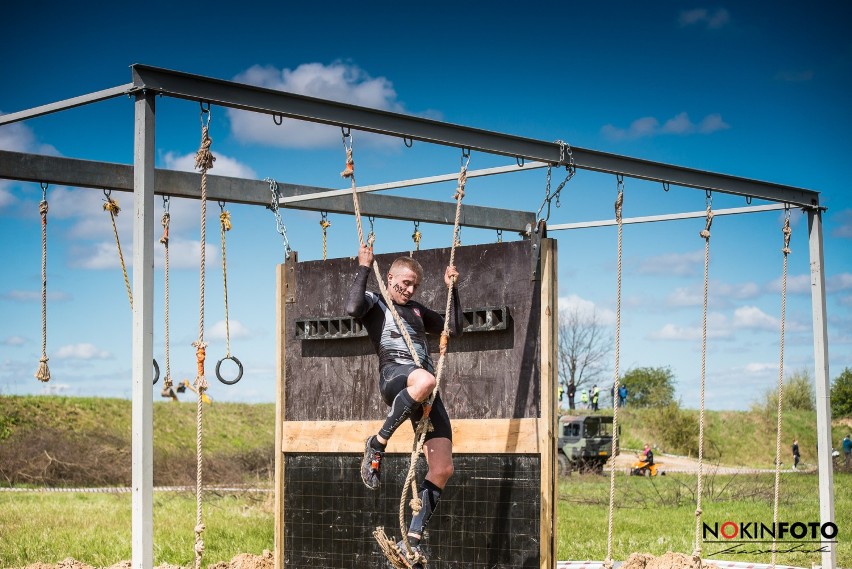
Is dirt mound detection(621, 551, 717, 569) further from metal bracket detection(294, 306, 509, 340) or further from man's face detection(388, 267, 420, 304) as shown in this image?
man's face detection(388, 267, 420, 304)

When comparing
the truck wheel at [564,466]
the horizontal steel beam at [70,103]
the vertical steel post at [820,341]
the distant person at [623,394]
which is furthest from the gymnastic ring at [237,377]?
the distant person at [623,394]

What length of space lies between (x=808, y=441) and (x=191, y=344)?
28.9 meters

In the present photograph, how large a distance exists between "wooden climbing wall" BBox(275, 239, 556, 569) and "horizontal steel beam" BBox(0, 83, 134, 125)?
7.43 ft

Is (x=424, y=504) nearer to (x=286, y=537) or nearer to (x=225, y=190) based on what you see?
(x=286, y=537)

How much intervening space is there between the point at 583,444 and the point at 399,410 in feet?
62.1

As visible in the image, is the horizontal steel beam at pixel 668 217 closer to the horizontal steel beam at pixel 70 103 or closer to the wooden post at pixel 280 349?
the wooden post at pixel 280 349

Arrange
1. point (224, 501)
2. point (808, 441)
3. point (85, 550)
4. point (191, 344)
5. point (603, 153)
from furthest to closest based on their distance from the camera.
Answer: point (808, 441) → point (224, 501) → point (85, 550) → point (603, 153) → point (191, 344)

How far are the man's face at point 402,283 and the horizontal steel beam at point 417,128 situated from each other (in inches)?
31.3

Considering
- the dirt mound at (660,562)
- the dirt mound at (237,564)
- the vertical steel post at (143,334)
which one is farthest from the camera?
Answer: the dirt mound at (237,564)

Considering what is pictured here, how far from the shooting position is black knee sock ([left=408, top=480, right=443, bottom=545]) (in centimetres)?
546

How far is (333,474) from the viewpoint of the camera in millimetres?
6863

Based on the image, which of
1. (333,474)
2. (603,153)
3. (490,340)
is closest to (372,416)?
(333,474)

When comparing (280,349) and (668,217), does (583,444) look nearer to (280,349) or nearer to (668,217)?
(668,217)

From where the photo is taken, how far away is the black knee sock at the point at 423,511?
5461 mm
